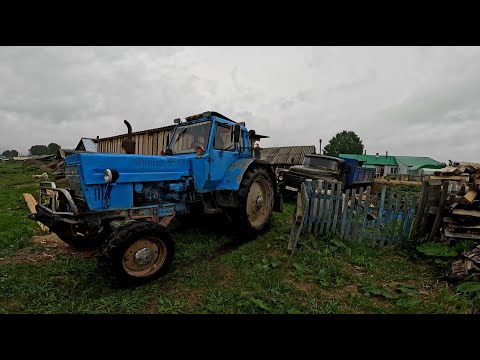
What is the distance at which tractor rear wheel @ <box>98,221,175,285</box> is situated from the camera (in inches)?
124

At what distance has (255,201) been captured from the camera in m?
5.68

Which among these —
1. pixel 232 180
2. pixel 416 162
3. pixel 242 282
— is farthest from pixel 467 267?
pixel 416 162

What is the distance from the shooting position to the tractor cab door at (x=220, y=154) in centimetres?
498

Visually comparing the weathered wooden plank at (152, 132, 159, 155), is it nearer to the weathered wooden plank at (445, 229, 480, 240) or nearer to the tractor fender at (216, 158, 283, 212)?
the tractor fender at (216, 158, 283, 212)

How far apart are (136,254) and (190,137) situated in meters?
2.78

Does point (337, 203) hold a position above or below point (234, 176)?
below

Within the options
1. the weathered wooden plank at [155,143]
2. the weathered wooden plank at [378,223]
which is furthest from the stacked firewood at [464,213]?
the weathered wooden plank at [155,143]

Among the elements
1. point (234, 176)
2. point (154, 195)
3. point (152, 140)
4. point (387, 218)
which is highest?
point (152, 140)

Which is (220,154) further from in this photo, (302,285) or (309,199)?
(302,285)

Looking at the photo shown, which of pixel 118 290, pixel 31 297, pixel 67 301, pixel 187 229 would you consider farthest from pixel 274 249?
pixel 31 297

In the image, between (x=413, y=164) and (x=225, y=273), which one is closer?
(x=225, y=273)

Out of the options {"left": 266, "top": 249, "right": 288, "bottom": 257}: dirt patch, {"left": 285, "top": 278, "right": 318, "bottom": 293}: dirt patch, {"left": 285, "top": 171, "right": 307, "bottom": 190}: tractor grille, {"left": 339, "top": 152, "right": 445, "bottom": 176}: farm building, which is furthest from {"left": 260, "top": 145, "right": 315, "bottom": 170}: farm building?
{"left": 285, "top": 278, "right": 318, "bottom": 293}: dirt patch

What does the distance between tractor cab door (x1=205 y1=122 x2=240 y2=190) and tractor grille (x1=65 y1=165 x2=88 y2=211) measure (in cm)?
210

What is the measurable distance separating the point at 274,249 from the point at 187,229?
219 centimetres
